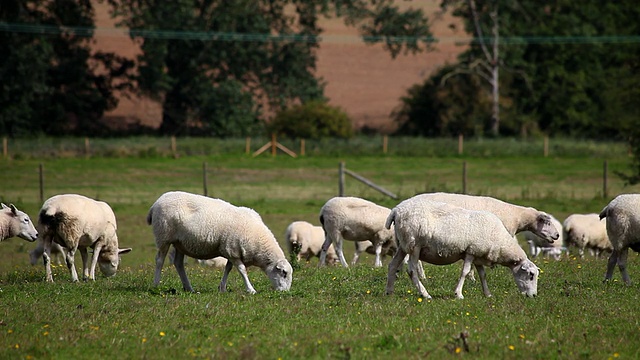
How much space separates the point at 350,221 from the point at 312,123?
35.4 meters

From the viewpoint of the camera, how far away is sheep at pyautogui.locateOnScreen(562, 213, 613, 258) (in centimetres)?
2141

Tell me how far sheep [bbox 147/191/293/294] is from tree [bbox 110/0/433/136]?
148ft

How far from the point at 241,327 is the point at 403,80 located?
3168 inches

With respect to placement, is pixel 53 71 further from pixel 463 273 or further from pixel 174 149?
pixel 463 273

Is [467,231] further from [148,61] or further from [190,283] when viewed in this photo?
[148,61]

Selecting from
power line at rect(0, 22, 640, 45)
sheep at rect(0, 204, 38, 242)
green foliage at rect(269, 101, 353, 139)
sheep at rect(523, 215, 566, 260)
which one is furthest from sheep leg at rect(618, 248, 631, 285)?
power line at rect(0, 22, 640, 45)

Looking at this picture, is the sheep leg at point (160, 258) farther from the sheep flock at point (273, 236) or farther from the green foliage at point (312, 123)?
the green foliage at point (312, 123)

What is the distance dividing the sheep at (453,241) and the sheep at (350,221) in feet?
17.0

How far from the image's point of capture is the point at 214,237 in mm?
13383

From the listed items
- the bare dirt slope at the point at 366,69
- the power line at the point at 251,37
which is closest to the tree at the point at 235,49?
the power line at the point at 251,37

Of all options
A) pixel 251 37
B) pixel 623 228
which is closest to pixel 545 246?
pixel 623 228

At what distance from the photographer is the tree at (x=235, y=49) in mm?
59344

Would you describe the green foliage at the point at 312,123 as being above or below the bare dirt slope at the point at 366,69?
below

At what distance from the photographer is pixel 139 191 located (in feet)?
114
